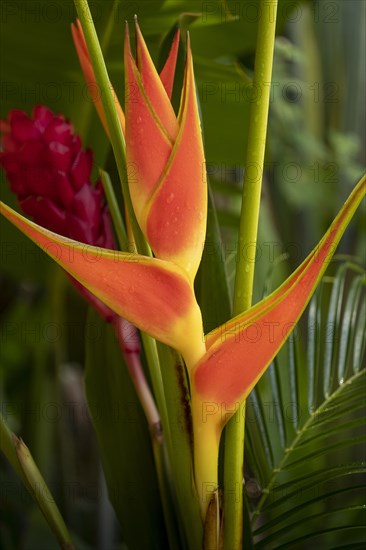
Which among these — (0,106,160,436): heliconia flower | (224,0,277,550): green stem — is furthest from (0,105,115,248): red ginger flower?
(224,0,277,550): green stem

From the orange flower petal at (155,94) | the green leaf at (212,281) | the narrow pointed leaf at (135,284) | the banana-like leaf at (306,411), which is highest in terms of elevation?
the orange flower petal at (155,94)

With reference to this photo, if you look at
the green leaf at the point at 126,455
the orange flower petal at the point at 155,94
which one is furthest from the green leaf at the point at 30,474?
the orange flower petal at the point at 155,94

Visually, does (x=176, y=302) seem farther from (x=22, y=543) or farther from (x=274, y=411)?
(x=22, y=543)

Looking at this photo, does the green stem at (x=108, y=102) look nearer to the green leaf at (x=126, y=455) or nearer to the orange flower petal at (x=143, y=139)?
the orange flower petal at (x=143, y=139)

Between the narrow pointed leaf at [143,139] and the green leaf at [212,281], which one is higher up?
the narrow pointed leaf at [143,139]

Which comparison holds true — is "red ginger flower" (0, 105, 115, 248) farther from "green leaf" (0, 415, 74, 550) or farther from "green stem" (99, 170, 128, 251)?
"green leaf" (0, 415, 74, 550)

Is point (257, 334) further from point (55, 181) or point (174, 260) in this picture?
point (55, 181)

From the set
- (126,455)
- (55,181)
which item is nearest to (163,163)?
(55,181)
